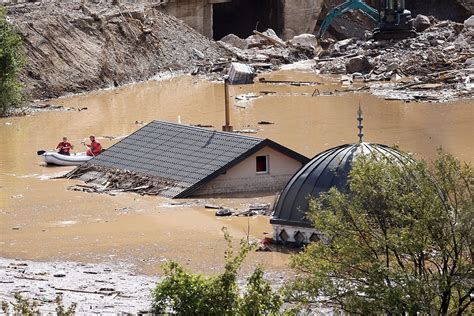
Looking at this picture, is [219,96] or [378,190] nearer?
[378,190]

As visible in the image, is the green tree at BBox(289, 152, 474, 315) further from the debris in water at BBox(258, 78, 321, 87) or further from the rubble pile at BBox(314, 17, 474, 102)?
the debris in water at BBox(258, 78, 321, 87)

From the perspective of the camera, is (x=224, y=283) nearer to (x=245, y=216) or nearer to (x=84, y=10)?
(x=245, y=216)

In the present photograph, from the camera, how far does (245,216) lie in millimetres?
26484

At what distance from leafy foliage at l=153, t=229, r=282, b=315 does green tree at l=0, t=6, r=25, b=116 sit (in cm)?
3195

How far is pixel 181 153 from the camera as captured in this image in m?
30.5

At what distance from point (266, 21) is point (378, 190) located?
5797 cm

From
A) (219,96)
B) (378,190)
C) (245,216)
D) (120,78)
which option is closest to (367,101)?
(219,96)

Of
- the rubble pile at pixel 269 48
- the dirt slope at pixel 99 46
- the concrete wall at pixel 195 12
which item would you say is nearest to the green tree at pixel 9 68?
the dirt slope at pixel 99 46

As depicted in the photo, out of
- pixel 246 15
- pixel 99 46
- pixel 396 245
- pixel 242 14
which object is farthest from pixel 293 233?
pixel 242 14

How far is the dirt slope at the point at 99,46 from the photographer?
53.3m

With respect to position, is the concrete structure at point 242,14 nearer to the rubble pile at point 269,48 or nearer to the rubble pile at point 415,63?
the rubble pile at point 269,48

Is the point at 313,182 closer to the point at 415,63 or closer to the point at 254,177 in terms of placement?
the point at 254,177

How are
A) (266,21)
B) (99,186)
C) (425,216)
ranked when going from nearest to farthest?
(425,216), (99,186), (266,21)

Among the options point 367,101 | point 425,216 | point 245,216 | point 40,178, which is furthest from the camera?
point 367,101
